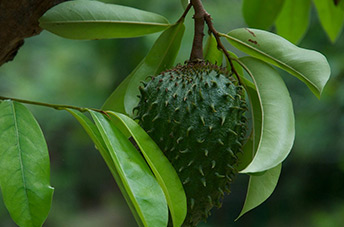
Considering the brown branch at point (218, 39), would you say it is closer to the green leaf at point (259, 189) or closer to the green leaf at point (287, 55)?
the green leaf at point (287, 55)

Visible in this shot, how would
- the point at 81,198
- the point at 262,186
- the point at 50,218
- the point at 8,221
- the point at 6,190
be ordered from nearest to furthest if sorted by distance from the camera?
the point at 6,190, the point at 262,186, the point at 8,221, the point at 50,218, the point at 81,198

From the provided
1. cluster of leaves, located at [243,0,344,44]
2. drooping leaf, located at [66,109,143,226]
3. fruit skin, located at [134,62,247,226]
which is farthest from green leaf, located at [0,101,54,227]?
cluster of leaves, located at [243,0,344,44]

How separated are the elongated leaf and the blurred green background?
2.85 m

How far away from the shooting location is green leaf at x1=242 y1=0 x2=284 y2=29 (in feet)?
4.06

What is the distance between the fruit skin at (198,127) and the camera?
767mm

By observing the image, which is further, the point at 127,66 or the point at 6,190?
the point at 127,66

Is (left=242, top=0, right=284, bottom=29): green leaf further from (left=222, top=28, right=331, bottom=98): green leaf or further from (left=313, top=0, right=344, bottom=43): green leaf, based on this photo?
(left=222, top=28, right=331, bottom=98): green leaf

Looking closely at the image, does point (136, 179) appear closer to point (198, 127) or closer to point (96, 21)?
point (198, 127)

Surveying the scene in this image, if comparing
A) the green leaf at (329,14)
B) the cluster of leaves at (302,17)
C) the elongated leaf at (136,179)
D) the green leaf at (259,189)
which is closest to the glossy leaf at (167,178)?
the elongated leaf at (136,179)

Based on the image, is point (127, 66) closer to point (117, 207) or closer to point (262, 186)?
point (117, 207)

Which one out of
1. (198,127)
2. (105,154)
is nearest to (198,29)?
(198,127)

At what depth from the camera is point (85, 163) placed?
6.96 meters

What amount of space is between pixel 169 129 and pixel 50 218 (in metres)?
5.29

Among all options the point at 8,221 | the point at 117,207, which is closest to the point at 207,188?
the point at 8,221
